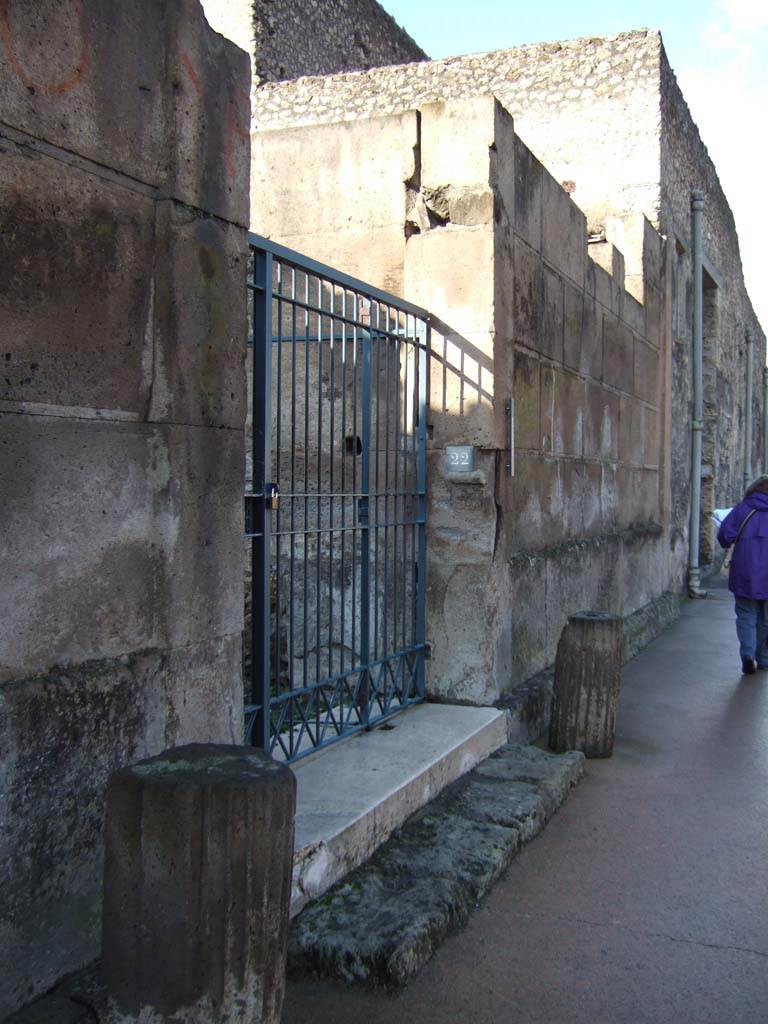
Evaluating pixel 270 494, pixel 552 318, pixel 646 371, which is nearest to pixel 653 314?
pixel 646 371

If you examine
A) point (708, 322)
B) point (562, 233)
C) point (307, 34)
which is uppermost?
point (307, 34)

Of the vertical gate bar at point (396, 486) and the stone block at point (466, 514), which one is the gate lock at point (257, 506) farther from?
the stone block at point (466, 514)

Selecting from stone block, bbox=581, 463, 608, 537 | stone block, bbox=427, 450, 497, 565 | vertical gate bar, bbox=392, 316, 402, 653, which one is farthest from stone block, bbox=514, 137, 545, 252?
stone block, bbox=581, 463, 608, 537

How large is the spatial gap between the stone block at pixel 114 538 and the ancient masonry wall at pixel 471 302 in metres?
2.16

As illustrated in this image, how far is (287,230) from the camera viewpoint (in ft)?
17.8

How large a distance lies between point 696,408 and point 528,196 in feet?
24.1

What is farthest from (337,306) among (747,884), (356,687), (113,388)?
(747,884)

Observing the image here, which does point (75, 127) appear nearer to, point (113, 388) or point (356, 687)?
point (113, 388)

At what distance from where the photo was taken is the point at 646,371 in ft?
30.3

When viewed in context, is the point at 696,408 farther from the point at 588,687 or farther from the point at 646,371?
the point at 588,687

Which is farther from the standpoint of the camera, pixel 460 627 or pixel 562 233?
pixel 562 233

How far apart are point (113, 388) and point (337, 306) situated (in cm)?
299

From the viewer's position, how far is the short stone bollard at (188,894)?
2055mm

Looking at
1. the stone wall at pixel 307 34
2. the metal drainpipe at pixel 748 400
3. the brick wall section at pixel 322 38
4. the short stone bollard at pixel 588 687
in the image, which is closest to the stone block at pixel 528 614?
the short stone bollard at pixel 588 687
